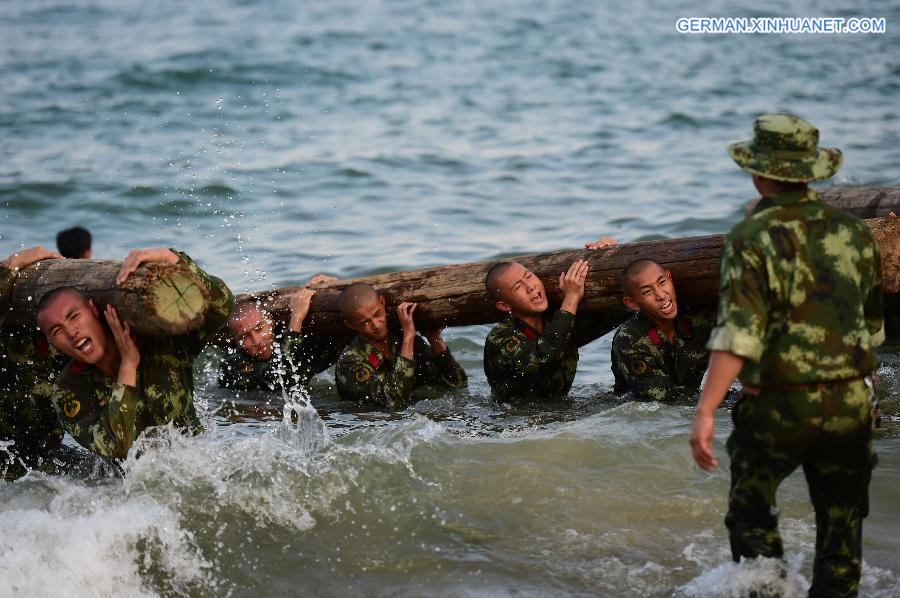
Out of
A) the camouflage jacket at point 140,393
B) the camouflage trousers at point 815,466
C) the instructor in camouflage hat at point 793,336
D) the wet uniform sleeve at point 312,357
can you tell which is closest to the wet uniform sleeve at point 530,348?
the wet uniform sleeve at point 312,357

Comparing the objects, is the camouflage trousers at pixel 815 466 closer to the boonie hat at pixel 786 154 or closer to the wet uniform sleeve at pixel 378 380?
the boonie hat at pixel 786 154

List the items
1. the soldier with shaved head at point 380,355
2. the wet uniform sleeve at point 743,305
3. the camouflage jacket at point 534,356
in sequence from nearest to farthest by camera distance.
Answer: the wet uniform sleeve at point 743,305
the camouflage jacket at point 534,356
the soldier with shaved head at point 380,355

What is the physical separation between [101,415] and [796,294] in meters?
3.94

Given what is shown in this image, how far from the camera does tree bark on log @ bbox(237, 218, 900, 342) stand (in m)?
8.27

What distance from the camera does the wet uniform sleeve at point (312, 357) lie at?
9641 millimetres

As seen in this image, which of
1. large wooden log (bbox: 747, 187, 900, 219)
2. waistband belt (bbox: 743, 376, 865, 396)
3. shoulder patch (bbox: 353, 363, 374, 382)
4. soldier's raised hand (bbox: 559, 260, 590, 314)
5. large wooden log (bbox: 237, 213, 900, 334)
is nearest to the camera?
waistband belt (bbox: 743, 376, 865, 396)

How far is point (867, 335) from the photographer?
17.0 ft

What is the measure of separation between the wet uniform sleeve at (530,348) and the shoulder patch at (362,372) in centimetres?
90

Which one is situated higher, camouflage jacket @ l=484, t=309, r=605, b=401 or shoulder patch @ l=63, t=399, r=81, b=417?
shoulder patch @ l=63, t=399, r=81, b=417

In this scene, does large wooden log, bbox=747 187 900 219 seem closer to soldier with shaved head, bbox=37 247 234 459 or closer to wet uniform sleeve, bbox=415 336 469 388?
wet uniform sleeve, bbox=415 336 469 388

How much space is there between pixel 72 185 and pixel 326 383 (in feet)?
30.0

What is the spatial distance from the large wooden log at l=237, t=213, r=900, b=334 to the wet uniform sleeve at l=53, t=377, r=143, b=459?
8.20 feet

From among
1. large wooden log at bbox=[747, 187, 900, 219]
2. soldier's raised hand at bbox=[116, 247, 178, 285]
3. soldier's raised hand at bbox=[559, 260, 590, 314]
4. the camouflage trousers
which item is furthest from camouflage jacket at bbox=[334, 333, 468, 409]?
the camouflage trousers

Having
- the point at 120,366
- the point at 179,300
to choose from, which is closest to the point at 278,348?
the point at 120,366
